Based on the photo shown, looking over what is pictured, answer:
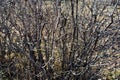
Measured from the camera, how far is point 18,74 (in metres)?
3.52

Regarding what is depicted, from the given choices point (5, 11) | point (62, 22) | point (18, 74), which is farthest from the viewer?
point (18, 74)

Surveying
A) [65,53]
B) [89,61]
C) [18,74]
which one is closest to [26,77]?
[18,74]

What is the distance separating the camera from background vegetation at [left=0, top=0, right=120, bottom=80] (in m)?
2.95

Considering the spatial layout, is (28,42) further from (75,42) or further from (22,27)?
(75,42)

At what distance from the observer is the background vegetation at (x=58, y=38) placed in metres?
2.95

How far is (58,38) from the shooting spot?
9.91 feet

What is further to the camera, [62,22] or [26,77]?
[26,77]

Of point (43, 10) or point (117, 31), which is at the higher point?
point (43, 10)

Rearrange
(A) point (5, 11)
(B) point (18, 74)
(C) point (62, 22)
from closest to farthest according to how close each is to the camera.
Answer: (C) point (62, 22), (A) point (5, 11), (B) point (18, 74)

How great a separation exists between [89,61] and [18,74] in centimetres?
92

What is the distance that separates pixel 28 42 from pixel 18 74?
0.64 meters

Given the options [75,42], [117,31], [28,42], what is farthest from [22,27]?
[117,31]

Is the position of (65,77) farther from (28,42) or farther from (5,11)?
(5,11)

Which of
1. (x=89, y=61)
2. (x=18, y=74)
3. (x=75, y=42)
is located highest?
(x=75, y=42)
